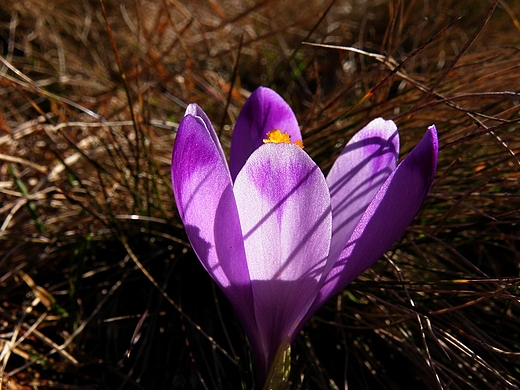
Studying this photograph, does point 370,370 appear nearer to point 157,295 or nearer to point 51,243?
point 157,295

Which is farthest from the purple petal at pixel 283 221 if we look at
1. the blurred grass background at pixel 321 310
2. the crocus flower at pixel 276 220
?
the blurred grass background at pixel 321 310

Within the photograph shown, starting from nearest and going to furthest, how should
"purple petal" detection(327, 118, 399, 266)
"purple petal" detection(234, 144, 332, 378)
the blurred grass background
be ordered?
"purple petal" detection(234, 144, 332, 378) → "purple petal" detection(327, 118, 399, 266) → the blurred grass background

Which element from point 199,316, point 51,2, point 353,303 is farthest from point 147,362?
point 51,2

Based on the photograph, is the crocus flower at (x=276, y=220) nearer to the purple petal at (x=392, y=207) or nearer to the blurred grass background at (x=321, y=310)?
the purple petal at (x=392, y=207)

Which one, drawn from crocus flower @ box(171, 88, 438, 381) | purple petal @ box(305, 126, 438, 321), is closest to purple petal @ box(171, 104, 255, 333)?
crocus flower @ box(171, 88, 438, 381)

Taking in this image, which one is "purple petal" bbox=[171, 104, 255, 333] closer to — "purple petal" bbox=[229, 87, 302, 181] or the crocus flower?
the crocus flower

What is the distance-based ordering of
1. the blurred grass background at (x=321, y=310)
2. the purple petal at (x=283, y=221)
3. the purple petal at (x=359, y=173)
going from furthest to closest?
1. the blurred grass background at (x=321, y=310)
2. the purple petal at (x=359, y=173)
3. the purple petal at (x=283, y=221)

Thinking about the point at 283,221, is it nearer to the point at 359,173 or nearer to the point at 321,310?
the point at 359,173
